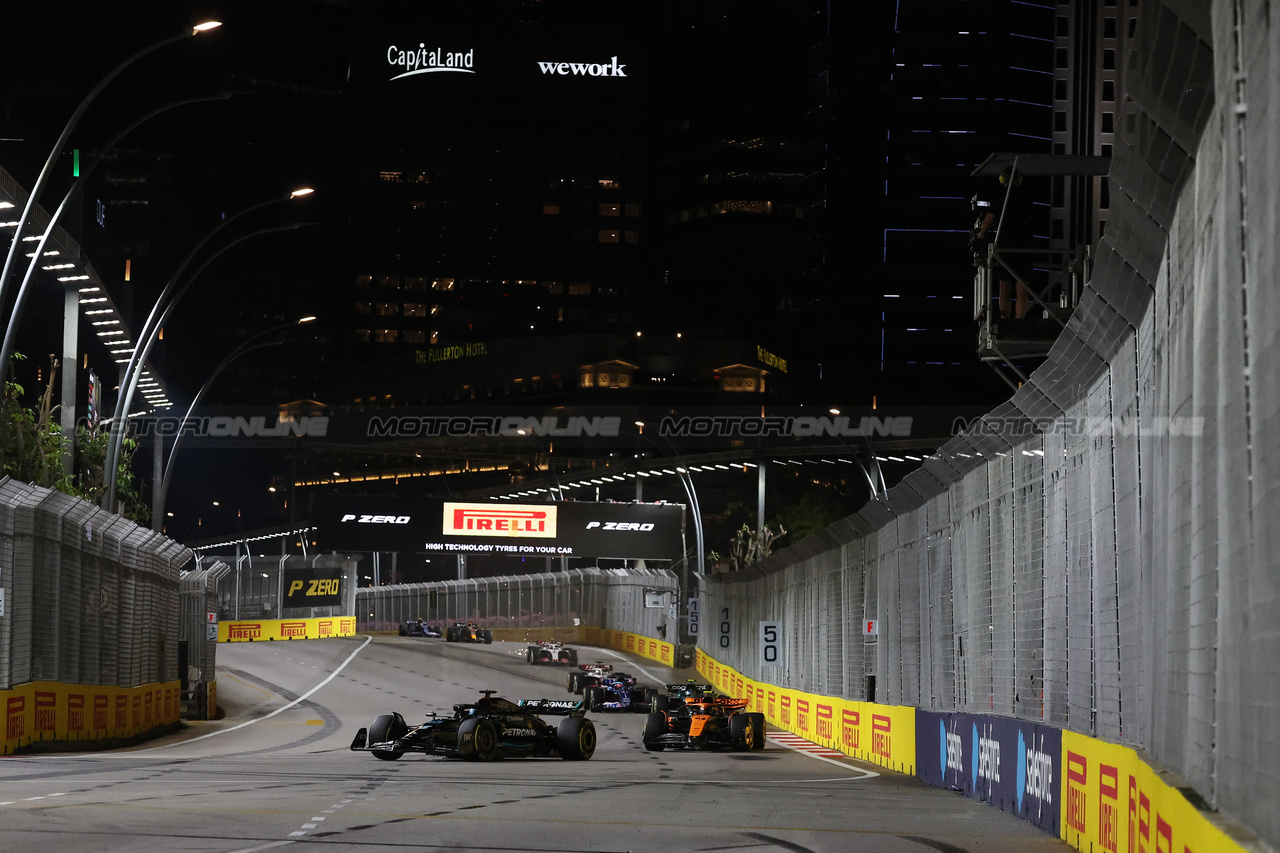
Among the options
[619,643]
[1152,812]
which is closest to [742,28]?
[619,643]

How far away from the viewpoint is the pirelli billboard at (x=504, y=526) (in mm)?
63219

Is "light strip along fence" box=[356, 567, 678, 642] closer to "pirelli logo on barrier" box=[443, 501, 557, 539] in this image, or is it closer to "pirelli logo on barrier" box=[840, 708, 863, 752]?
"pirelli logo on barrier" box=[443, 501, 557, 539]

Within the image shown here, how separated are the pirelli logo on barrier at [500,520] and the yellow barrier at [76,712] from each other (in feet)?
102

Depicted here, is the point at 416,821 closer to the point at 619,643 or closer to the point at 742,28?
the point at 619,643

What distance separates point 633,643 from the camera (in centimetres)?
7844

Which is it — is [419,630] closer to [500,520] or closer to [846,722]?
[500,520]

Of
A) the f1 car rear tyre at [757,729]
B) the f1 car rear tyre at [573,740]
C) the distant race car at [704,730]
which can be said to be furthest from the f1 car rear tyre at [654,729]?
the f1 car rear tyre at [573,740]

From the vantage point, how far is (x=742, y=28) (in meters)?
192

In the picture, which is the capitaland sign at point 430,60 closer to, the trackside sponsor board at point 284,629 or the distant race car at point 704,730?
the trackside sponsor board at point 284,629

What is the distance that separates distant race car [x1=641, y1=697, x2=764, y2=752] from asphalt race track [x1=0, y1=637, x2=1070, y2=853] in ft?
1.26

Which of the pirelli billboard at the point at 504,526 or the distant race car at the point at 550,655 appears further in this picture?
the pirelli billboard at the point at 504,526

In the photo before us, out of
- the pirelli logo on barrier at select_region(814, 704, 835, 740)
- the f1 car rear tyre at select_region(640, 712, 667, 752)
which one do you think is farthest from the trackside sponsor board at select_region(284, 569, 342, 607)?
the f1 car rear tyre at select_region(640, 712, 667, 752)

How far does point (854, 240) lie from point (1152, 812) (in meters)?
142

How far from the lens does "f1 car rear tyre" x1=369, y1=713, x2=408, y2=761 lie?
20984mm
